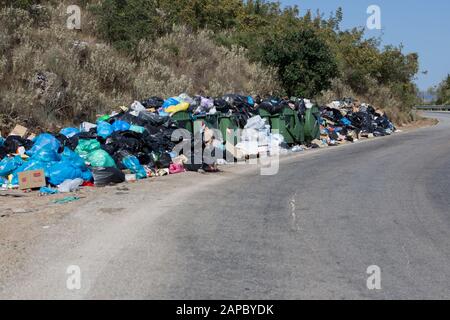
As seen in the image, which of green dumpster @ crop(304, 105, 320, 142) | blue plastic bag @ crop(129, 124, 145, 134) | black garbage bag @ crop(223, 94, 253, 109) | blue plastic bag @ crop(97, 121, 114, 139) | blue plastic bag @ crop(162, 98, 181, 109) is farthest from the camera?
green dumpster @ crop(304, 105, 320, 142)

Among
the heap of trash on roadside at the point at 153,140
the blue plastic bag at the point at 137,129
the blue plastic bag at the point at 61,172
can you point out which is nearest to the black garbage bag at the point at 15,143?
the heap of trash on roadside at the point at 153,140

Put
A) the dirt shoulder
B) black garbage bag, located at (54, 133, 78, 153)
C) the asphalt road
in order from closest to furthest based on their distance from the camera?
the asphalt road → the dirt shoulder → black garbage bag, located at (54, 133, 78, 153)

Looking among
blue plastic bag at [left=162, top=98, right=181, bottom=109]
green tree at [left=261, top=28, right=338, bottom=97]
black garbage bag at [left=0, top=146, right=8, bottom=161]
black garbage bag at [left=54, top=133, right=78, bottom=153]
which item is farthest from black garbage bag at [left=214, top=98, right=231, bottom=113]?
green tree at [left=261, top=28, right=338, bottom=97]

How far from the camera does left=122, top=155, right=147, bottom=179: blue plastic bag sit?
12984mm

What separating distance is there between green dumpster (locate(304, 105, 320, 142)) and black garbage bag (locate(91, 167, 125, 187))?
33.0 ft

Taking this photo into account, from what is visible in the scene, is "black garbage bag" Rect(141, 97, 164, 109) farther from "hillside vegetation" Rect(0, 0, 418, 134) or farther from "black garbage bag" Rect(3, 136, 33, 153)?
"black garbage bag" Rect(3, 136, 33, 153)

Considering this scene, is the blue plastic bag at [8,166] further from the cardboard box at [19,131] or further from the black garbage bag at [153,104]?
the black garbage bag at [153,104]

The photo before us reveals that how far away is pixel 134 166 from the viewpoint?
1309 centimetres

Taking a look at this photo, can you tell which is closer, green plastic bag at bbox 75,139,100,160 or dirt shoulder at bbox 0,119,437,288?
dirt shoulder at bbox 0,119,437,288

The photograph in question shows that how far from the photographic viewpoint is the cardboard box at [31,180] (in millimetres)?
10984

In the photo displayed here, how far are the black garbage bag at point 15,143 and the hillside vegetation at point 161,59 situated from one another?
7.00 feet
